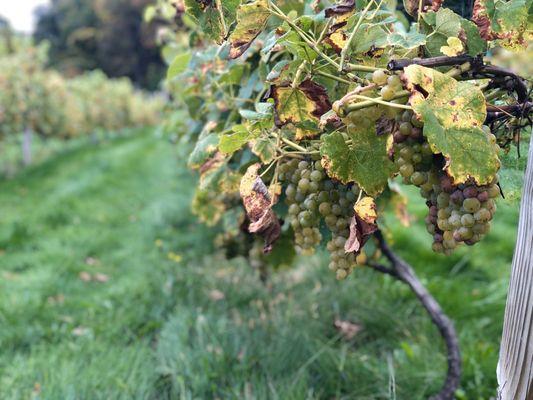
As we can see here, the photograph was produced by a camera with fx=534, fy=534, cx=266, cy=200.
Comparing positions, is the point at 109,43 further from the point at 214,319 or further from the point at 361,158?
the point at 361,158

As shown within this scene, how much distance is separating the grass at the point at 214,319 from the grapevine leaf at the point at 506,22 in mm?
1391

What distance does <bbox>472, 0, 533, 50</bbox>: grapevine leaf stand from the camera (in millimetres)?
1084

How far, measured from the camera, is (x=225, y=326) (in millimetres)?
3184

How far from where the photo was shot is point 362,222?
1134mm

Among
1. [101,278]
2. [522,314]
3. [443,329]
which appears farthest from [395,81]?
[101,278]

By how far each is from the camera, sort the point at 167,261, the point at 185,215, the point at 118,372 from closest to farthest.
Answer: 1. the point at 118,372
2. the point at 167,261
3. the point at 185,215

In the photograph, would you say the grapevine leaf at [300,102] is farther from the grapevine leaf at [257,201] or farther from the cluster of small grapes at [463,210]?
the cluster of small grapes at [463,210]

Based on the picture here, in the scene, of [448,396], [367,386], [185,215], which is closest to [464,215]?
[448,396]

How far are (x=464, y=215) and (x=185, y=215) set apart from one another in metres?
5.12

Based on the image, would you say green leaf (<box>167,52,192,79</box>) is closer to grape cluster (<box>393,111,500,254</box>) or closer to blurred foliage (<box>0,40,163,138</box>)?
grape cluster (<box>393,111,500,254</box>)

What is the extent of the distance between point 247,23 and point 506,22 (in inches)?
21.1

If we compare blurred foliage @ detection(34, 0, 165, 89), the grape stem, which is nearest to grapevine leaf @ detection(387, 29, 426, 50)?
the grape stem

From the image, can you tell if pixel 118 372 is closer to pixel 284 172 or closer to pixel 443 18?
pixel 284 172

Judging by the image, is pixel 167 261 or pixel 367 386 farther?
pixel 167 261
